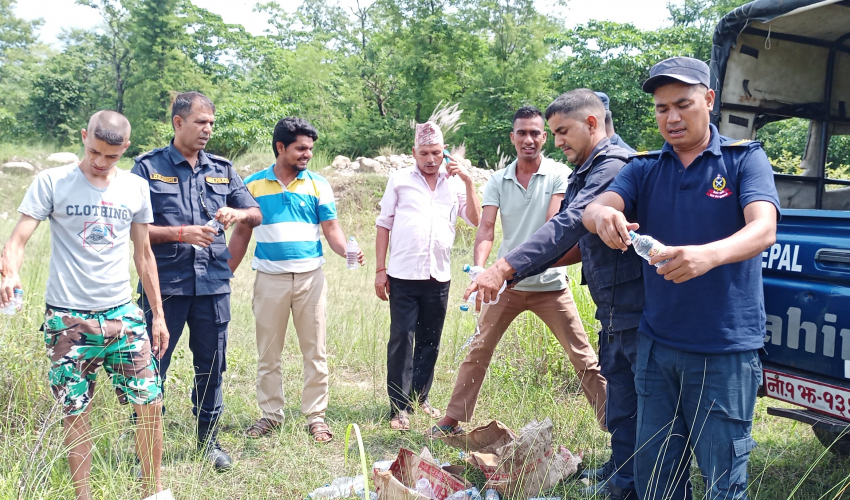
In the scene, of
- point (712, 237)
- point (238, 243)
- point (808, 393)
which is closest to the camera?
point (712, 237)

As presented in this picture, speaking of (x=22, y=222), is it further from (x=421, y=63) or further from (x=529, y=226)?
(x=421, y=63)

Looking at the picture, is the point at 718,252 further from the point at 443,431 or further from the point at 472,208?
the point at 472,208

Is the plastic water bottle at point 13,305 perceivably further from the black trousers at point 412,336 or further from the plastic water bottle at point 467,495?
the black trousers at point 412,336

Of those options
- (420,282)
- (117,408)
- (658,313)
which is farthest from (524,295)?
(117,408)

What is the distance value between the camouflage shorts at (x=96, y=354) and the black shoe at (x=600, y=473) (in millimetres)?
2181

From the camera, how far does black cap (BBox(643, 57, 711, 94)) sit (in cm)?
232

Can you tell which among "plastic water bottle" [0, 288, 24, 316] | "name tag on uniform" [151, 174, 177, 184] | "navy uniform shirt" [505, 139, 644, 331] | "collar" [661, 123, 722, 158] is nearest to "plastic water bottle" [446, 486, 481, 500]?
"navy uniform shirt" [505, 139, 644, 331]

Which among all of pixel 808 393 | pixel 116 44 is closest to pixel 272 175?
pixel 808 393

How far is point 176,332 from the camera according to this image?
12.2ft

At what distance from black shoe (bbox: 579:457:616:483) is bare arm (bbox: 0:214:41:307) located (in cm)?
282

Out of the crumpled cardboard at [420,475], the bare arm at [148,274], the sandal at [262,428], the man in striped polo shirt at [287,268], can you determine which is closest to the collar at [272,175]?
the man in striped polo shirt at [287,268]

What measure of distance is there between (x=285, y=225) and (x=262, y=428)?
131 cm

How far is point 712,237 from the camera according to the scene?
2277mm

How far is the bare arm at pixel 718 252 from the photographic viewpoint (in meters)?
1.96
